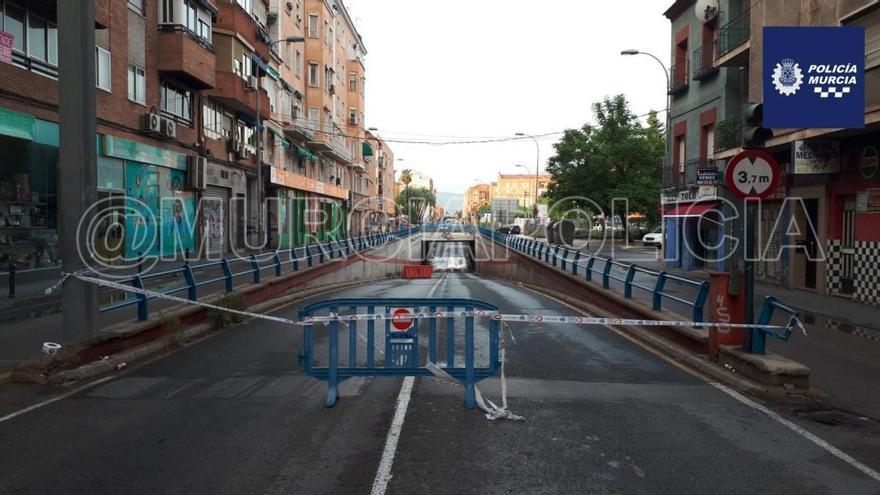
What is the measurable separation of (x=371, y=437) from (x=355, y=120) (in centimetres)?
Answer: 5971

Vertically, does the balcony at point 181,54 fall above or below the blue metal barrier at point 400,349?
above

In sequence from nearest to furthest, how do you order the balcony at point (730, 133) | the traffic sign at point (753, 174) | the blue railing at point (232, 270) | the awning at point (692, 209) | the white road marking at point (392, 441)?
the white road marking at point (392, 441) → the traffic sign at point (753, 174) → the blue railing at point (232, 270) → the balcony at point (730, 133) → the awning at point (692, 209)

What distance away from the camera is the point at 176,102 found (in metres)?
26.1

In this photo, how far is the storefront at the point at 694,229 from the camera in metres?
25.1

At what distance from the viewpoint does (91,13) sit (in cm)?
873

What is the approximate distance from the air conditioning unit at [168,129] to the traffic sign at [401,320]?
65.5 ft

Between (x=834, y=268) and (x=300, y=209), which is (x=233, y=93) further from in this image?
(x=834, y=268)

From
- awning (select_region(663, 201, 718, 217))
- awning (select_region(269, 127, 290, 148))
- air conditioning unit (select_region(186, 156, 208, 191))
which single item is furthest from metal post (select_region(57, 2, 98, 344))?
awning (select_region(269, 127, 290, 148))

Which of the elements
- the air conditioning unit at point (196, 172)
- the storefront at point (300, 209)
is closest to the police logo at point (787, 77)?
the storefront at point (300, 209)

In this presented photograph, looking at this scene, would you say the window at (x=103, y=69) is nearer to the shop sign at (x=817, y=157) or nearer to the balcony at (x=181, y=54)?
the balcony at (x=181, y=54)

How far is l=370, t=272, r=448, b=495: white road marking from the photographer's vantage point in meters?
4.55

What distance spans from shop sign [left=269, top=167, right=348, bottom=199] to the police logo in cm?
2771

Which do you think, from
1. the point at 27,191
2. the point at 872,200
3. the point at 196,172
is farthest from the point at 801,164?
the point at 196,172

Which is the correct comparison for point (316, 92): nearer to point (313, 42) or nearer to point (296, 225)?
point (313, 42)
